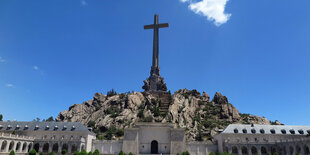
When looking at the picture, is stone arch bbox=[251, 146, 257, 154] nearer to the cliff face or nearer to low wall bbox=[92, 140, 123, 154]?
the cliff face

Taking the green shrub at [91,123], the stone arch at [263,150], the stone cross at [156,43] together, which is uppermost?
the stone cross at [156,43]

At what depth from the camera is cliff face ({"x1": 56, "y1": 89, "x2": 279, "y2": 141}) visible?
7944 cm

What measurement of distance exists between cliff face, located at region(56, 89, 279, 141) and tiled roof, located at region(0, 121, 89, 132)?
13169 millimetres

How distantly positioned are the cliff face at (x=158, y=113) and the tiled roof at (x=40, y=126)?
13169mm

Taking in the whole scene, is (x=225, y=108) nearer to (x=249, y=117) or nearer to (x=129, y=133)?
(x=249, y=117)

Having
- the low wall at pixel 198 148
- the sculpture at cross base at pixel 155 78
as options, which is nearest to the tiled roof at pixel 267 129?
the low wall at pixel 198 148

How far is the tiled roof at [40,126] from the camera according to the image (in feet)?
206

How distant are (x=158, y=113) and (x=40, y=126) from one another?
43.4 m

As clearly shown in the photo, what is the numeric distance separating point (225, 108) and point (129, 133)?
53404 millimetres

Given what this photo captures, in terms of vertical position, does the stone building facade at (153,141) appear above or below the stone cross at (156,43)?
below

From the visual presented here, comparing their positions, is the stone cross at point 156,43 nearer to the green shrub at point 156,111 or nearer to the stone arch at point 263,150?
the green shrub at point 156,111

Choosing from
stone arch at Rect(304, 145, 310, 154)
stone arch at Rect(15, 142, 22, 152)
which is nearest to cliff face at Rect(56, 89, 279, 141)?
stone arch at Rect(15, 142, 22, 152)

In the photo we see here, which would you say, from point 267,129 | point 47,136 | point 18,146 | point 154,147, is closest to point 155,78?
point 154,147

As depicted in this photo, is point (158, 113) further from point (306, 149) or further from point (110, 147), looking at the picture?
point (306, 149)
